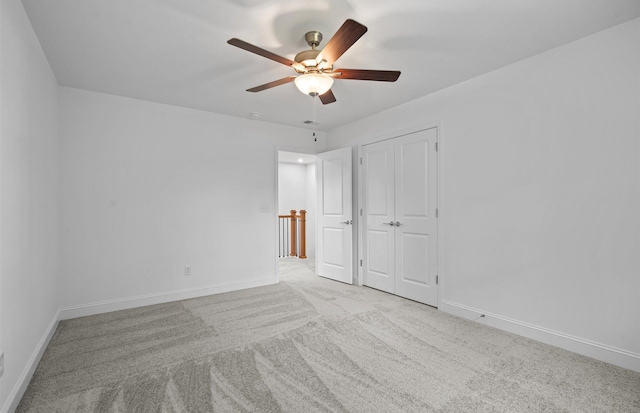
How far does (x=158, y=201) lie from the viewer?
12.2 feet

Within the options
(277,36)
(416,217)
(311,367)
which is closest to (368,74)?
(277,36)

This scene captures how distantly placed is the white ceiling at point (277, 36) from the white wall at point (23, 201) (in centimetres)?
30

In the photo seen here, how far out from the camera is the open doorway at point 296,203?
7.27 meters

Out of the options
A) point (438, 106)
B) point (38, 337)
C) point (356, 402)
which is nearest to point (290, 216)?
point (438, 106)

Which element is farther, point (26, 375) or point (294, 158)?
point (294, 158)

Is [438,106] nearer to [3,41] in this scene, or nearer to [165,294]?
[3,41]

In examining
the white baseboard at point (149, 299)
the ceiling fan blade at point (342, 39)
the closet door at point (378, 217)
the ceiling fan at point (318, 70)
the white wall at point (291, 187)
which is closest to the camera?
the ceiling fan blade at point (342, 39)

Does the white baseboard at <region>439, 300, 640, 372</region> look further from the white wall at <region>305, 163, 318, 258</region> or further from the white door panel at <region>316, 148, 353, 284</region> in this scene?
the white wall at <region>305, 163, 318, 258</region>

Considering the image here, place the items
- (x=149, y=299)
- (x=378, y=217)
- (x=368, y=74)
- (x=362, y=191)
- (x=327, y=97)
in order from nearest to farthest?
(x=368, y=74) < (x=327, y=97) < (x=149, y=299) < (x=378, y=217) < (x=362, y=191)

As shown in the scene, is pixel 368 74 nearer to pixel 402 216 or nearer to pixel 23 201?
pixel 402 216

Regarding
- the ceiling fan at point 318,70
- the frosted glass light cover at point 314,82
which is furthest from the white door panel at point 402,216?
the frosted glass light cover at point 314,82

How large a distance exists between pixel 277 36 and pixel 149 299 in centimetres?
326

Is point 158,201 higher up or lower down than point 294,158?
lower down

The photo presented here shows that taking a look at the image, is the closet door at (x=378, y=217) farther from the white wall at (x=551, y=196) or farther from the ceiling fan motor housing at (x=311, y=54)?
the ceiling fan motor housing at (x=311, y=54)
